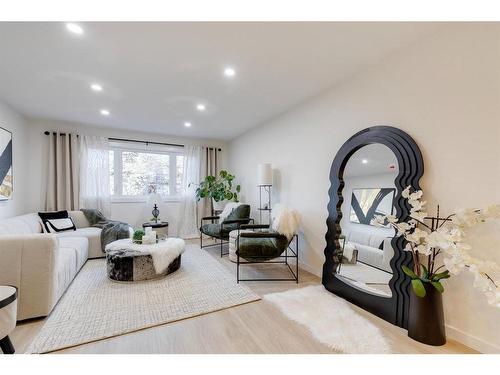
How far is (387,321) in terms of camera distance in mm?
1880

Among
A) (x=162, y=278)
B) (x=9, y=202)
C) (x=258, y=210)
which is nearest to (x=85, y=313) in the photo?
(x=162, y=278)

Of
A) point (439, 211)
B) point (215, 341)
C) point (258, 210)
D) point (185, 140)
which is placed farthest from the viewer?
point (185, 140)

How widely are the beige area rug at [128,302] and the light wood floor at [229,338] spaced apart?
8 centimetres

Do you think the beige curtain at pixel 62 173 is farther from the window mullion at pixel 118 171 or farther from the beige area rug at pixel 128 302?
the beige area rug at pixel 128 302

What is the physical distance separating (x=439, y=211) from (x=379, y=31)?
146 cm

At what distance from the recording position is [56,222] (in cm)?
341

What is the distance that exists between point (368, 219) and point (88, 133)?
483 cm

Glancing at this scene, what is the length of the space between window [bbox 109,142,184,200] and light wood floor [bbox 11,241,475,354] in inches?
123

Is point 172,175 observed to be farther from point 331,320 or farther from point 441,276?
point 441,276

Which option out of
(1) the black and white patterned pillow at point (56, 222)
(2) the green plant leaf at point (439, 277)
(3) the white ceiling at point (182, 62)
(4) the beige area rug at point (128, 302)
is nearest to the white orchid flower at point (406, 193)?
(2) the green plant leaf at point (439, 277)

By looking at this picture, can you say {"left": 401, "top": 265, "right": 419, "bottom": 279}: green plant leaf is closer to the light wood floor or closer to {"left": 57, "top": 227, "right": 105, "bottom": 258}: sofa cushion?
the light wood floor

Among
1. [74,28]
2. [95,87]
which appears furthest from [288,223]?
[95,87]
